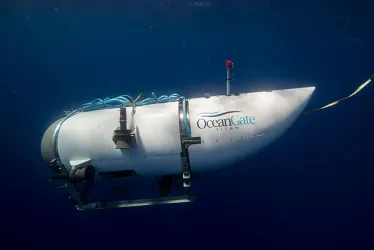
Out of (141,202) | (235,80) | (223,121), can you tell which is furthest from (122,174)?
(235,80)

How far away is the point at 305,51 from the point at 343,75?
3.01 feet

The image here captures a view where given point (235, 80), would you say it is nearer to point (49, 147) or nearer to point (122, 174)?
point (122, 174)

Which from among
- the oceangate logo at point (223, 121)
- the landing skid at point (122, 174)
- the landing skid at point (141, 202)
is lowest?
the landing skid at point (141, 202)

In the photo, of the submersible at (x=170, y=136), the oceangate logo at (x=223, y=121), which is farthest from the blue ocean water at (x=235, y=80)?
the oceangate logo at (x=223, y=121)

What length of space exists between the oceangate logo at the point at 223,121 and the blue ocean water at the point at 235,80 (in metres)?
2.13

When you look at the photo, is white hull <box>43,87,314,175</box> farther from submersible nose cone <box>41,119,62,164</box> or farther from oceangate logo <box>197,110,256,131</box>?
submersible nose cone <box>41,119,62,164</box>

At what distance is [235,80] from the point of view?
15.0 ft

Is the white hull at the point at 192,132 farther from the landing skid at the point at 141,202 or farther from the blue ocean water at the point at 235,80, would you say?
the blue ocean water at the point at 235,80

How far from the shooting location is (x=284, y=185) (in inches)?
187

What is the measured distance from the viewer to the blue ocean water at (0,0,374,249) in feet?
14.6

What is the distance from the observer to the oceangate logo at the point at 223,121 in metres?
2.51

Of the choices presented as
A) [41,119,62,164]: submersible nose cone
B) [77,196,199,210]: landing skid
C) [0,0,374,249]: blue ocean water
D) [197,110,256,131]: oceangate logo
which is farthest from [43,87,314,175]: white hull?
[0,0,374,249]: blue ocean water

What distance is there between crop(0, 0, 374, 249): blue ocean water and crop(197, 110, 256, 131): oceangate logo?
6.97 feet

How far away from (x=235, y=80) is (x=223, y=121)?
7.56 feet
